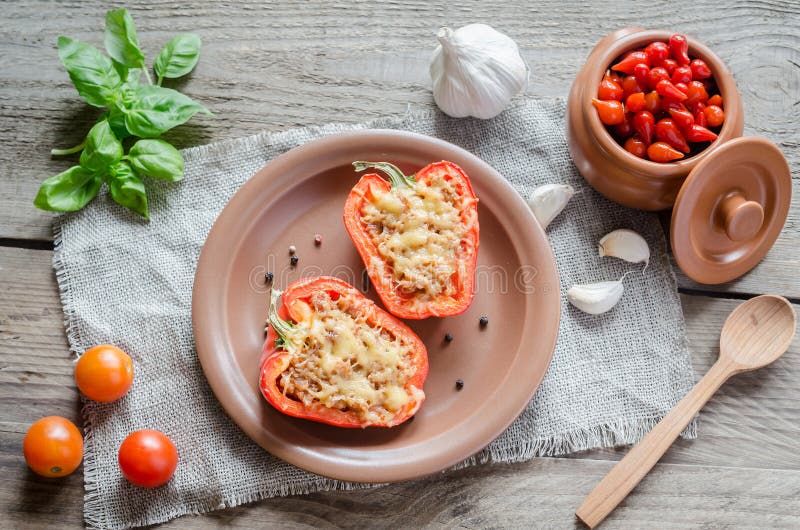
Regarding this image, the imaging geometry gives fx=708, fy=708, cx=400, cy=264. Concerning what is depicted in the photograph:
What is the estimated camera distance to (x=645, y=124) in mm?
2385

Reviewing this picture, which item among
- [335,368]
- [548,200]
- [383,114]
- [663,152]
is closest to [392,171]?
[383,114]

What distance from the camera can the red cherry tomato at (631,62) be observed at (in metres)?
2.43

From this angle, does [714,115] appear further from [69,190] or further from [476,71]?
[69,190]

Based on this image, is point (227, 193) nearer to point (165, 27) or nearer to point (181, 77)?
point (181, 77)

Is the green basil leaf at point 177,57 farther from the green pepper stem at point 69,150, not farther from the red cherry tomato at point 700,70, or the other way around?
the red cherry tomato at point 700,70

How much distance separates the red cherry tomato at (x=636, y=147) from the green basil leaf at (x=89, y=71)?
185 centimetres

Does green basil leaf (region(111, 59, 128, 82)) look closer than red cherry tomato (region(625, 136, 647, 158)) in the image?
No

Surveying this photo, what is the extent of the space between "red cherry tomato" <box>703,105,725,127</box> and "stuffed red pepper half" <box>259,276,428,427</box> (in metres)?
1.30

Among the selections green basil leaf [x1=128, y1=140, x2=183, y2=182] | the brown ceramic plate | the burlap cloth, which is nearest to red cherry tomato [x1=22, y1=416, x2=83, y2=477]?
the burlap cloth

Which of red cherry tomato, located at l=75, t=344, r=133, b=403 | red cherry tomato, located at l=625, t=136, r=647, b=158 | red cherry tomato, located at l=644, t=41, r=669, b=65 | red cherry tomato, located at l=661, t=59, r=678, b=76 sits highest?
red cherry tomato, located at l=644, t=41, r=669, b=65

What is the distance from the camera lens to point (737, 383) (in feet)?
8.74

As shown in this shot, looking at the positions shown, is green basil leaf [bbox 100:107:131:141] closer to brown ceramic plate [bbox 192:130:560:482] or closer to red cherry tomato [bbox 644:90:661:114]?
brown ceramic plate [bbox 192:130:560:482]

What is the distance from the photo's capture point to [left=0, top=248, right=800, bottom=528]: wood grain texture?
8.21 feet

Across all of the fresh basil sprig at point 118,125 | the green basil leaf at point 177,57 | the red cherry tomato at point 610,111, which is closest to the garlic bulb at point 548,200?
the red cherry tomato at point 610,111
